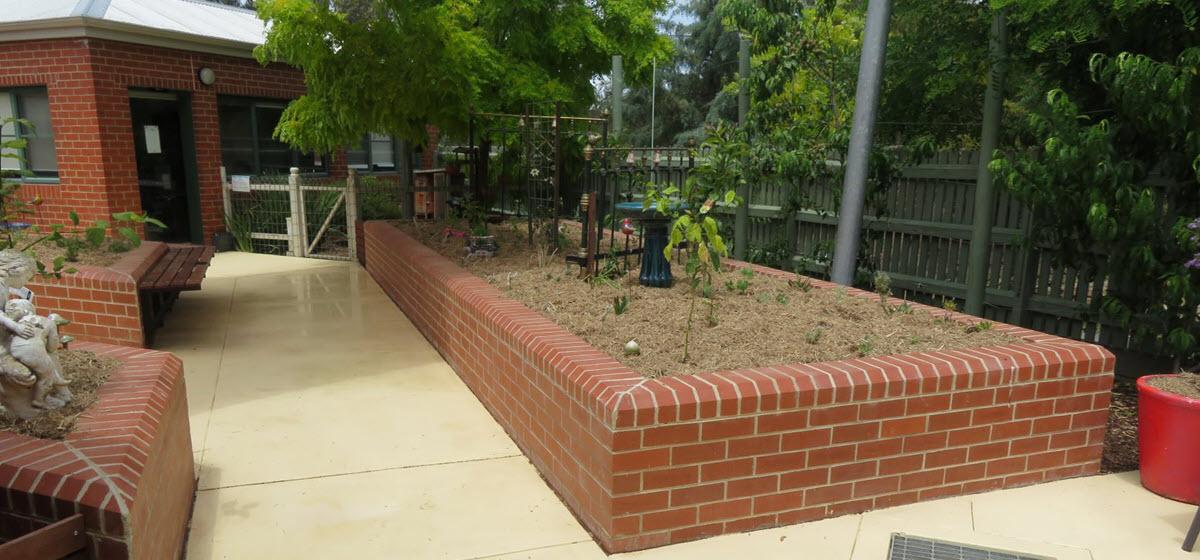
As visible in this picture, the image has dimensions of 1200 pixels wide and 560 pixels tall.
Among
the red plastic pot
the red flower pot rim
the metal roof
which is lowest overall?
the red plastic pot

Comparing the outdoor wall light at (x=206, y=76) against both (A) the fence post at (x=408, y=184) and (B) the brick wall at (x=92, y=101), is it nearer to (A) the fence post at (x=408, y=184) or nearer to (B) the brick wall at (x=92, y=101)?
(B) the brick wall at (x=92, y=101)

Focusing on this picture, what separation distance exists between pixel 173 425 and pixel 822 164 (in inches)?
225

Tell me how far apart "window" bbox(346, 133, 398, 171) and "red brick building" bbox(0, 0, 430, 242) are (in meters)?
1.56

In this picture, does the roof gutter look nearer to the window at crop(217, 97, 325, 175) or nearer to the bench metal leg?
the window at crop(217, 97, 325, 175)

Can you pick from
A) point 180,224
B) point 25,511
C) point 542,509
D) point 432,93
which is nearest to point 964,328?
point 542,509

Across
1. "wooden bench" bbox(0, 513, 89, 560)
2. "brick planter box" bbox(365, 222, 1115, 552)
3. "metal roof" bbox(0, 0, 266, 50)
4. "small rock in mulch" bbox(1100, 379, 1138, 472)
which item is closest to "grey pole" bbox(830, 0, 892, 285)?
"brick planter box" bbox(365, 222, 1115, 552)

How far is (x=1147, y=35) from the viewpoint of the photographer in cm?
474

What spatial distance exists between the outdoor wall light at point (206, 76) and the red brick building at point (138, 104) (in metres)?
0.01

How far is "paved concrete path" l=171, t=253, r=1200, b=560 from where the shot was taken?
339 centimetres

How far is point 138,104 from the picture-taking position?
36.1 feet

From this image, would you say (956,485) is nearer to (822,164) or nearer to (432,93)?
(822,164)

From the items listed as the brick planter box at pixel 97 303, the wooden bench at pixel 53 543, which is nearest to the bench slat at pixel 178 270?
the brick planter box at pixel 97 303

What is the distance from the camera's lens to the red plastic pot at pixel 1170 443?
3.69m

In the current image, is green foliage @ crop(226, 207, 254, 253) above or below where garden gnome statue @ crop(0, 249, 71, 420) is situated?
below
